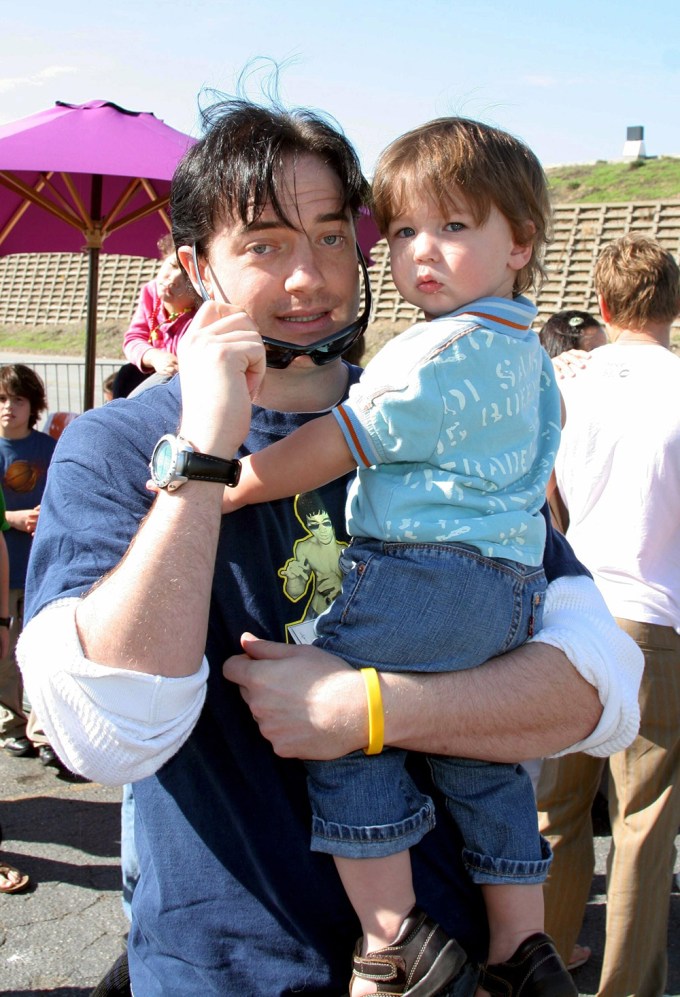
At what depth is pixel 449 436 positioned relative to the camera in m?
1.64

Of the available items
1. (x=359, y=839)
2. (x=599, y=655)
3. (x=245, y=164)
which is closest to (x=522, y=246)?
(x=245, y=164)

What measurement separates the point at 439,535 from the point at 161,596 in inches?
19.3

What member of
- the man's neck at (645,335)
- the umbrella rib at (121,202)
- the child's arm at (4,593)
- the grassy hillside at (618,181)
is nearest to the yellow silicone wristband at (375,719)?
the man's neck at (645,335)

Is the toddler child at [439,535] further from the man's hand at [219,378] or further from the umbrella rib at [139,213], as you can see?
the umbrella rib at [139,213]

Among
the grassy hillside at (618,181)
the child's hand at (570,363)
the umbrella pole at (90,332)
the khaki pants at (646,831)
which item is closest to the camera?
the khaki pants at (646,831)

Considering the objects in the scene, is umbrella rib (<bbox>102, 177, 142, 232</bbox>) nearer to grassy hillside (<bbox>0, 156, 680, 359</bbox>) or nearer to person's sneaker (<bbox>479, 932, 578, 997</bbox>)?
person's sneaker (<bbox>479, 932, 578, 997</bbox>)

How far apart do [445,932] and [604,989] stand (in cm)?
227

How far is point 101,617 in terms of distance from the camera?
1.35m

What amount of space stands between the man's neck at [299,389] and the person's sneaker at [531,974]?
979mm

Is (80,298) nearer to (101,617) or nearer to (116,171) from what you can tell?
(116,171)

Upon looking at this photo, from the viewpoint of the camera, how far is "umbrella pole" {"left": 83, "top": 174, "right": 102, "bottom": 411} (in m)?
6.41

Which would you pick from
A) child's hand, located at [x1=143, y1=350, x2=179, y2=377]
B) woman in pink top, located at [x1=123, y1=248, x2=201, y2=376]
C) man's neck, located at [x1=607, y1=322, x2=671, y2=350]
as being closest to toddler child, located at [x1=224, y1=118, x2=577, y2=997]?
man's neck, located at [x1=607, y1=322, x2=671, y2=350]

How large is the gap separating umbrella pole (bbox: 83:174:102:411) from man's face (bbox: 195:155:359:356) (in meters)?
4.85

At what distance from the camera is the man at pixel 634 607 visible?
3547 millimetres
